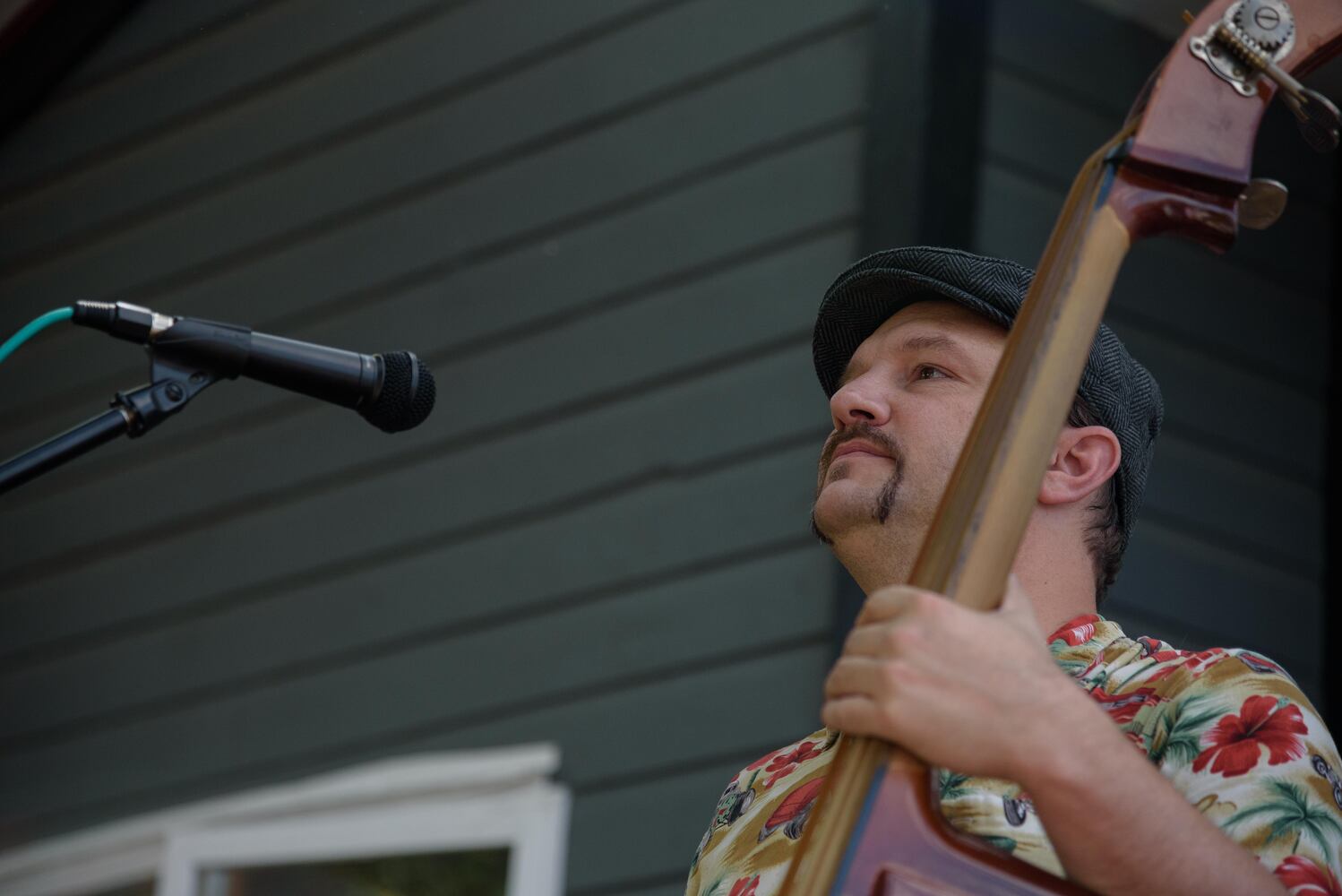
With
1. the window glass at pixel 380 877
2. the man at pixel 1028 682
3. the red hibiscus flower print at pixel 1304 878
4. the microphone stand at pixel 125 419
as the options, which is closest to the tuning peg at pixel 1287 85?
the man at pixel 1028 682

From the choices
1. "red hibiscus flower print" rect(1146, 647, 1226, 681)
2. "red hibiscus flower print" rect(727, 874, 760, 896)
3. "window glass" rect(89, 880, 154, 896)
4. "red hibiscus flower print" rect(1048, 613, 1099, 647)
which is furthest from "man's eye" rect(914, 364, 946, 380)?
"window glass" rect(89, 880, 154, 896)

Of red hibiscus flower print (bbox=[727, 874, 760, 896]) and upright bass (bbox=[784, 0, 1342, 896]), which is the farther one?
red hibiscus flower print (bbox=[727, 874, 760, 896])

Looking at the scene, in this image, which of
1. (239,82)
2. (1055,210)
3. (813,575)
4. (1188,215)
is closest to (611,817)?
(813,575)

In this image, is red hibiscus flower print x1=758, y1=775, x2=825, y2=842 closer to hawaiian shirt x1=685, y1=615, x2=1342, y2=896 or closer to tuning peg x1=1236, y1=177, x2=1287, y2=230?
hawaiian shirt x1=685, y1=615, x2=1342, y2=896

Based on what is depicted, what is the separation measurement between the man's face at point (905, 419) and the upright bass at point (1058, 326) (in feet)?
1.38

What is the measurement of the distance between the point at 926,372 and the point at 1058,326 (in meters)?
0.66

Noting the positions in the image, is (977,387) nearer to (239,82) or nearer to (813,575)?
(813,575)

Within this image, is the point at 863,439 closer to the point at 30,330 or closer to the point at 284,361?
the point at 284,361

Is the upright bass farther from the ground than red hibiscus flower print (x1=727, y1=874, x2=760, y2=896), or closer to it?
farther from the ground

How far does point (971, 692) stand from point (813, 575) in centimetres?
204

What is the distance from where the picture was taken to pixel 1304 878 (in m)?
1.23

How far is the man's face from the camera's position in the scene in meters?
1.75

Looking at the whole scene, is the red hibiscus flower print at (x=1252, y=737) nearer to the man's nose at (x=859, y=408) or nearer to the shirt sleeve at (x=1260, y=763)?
the shirt sleeve at (x=1260, y=763)

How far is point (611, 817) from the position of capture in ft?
10.8
